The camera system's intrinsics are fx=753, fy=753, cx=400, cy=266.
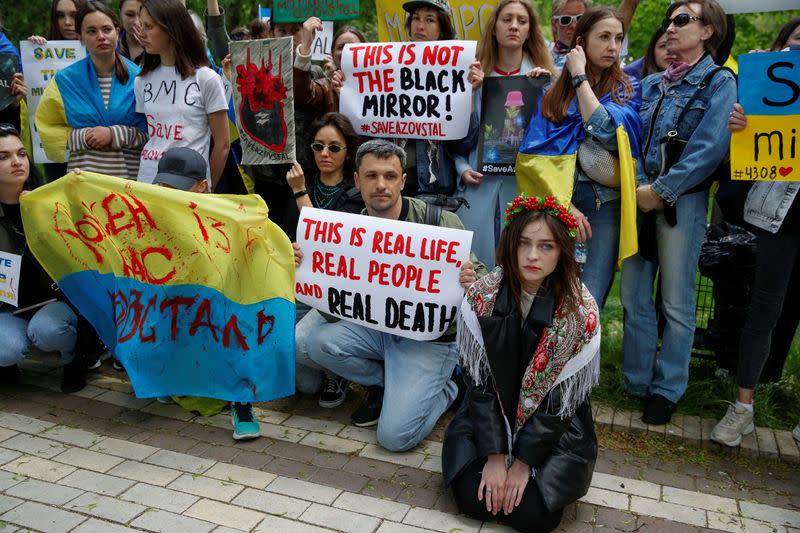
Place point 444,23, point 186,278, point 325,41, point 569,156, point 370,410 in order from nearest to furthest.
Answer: point 186,278 < point 569,156 < point 370,410 < point 444,23 < point 325,41

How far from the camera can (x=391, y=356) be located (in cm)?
441

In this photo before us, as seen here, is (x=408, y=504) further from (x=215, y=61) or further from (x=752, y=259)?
(x=215, y=61)

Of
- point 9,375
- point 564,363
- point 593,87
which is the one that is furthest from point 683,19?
point 9,375

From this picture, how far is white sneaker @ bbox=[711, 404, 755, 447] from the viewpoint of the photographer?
4215 mm

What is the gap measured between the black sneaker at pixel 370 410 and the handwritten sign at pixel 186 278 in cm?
57

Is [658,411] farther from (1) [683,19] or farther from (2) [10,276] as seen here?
(2) [10,276]

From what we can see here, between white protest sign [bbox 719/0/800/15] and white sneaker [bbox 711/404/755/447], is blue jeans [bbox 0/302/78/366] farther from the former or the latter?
white protest sign [bbox 719/0/800/15]

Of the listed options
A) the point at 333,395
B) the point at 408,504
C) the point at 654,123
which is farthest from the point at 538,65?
the point at 408,504

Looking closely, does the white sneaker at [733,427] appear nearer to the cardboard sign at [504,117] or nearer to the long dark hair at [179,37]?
the cardboard sign at [504,117]

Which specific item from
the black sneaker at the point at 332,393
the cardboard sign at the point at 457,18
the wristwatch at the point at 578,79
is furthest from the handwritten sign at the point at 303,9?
the black sneaker at the point at 332,393

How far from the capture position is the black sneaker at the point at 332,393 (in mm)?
4758

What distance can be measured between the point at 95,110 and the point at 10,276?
4.22ft

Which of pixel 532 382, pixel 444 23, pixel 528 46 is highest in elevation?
pixel 444 23

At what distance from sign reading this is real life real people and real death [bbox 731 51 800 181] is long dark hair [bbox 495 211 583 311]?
1.16 meters
